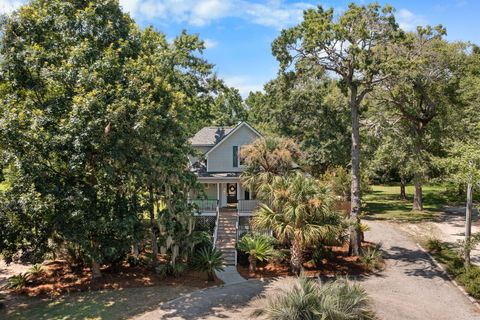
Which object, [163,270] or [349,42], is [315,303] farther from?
[349,42]

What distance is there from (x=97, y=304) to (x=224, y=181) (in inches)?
551

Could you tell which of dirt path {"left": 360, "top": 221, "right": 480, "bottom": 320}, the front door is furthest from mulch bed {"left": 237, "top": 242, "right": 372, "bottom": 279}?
the front door

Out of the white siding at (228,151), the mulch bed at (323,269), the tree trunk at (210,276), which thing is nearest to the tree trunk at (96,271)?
the tree trunk at (210,276)

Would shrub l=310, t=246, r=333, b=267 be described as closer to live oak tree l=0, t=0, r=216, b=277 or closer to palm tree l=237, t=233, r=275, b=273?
palm tree l=237, t=233, r=275, b=273

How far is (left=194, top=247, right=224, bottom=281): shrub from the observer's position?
61.3ft

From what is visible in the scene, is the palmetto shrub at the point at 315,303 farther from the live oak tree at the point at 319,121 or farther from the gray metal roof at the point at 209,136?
the live oak tree at the point at 319,121

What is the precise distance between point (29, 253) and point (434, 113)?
32.5 meters

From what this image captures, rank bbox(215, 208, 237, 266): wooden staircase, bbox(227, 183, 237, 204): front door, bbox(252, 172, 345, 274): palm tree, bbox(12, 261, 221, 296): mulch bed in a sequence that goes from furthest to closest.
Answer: bbox(227, 183, 237, 204): front door, bbox(215, 208, 237, 266): wooden staircase, bbox(252, 172, 345, 274): palm tree, bbox(12, 261, 221, 296): mulch bed

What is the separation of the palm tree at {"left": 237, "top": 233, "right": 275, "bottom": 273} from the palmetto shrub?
5711 millimetres

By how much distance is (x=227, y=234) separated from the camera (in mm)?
24844

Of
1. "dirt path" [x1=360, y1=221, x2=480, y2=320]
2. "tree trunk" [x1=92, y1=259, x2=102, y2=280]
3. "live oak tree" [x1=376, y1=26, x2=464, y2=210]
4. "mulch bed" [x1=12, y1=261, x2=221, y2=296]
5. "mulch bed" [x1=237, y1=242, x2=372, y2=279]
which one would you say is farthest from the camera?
"live oak tree" [x1=376, y1=26, x2=464, y2=210]

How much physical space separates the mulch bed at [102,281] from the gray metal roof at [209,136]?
1331 centimetres

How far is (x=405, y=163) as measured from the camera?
3306 centimetres

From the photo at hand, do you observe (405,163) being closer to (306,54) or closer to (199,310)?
(306,54)
